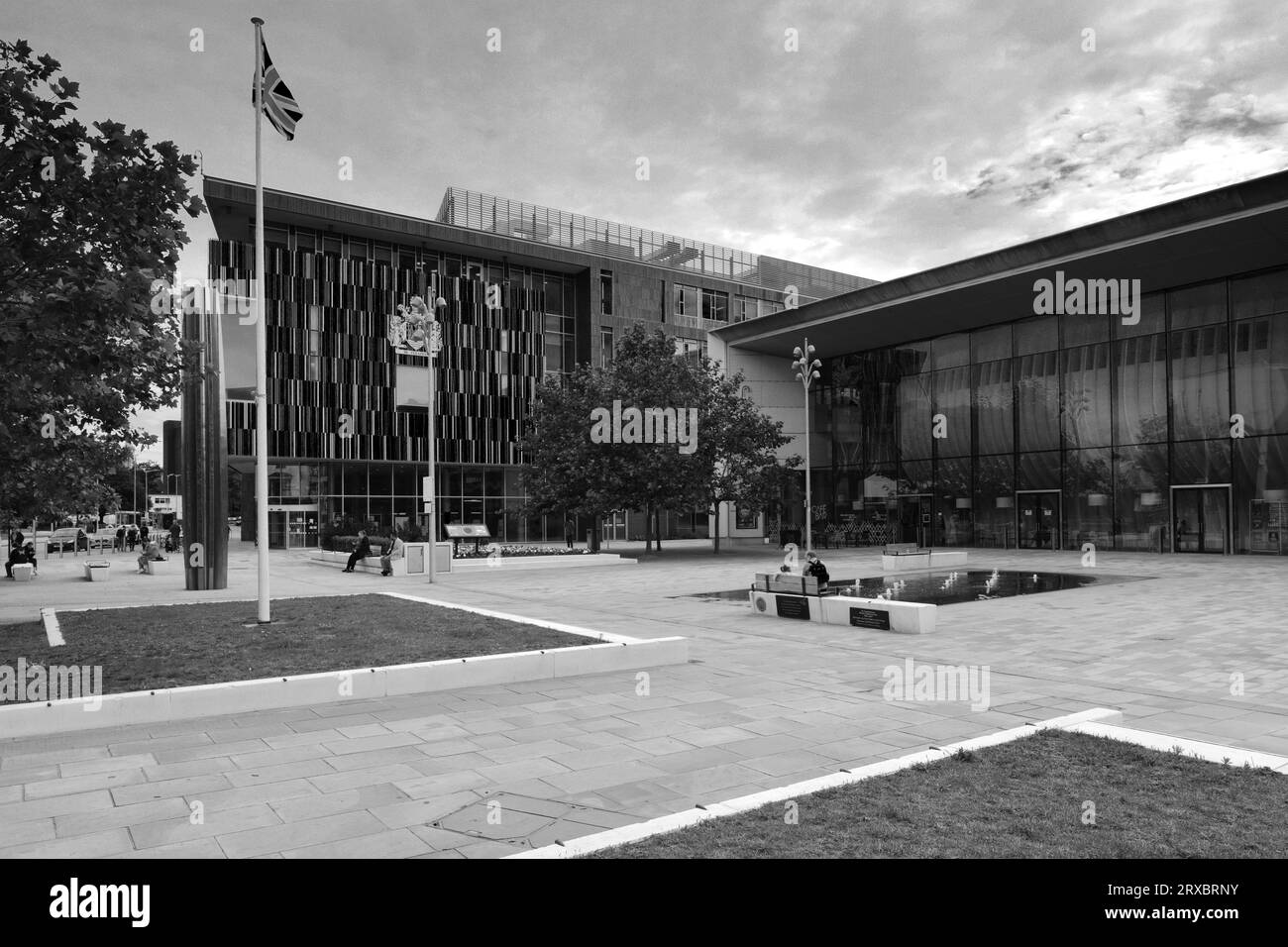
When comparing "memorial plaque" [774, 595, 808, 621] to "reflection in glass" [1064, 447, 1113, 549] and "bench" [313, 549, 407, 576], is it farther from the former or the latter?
"reflection in glass" [1064, 447, 1113, 549]

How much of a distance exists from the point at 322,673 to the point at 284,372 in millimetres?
46554

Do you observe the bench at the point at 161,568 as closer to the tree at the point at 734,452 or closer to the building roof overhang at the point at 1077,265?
the tree at the point at 734,452

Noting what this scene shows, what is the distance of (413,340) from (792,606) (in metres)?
34.6

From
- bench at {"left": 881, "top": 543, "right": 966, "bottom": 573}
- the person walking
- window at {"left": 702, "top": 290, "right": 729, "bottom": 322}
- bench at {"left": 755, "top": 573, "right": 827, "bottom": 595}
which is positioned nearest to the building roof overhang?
bench at {"left": 881, "top": 543, "right": 966, "bottom": 573}

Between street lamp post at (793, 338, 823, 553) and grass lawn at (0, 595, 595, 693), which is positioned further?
street lamp post at (793, 338, 823, 553)

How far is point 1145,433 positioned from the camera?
39094 millimetres

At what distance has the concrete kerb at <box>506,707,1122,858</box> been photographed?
5105mm

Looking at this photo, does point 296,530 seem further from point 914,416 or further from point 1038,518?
point 1038,518

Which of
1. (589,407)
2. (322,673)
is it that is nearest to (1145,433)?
(589,407)

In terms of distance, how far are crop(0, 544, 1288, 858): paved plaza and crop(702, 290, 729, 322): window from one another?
55.8 metres

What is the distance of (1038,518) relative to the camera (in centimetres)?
4309

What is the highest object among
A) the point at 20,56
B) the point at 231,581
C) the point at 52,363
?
the point at 20,56

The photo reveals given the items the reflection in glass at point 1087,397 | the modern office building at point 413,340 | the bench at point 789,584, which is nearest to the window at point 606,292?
the modern office building at point 413,340
